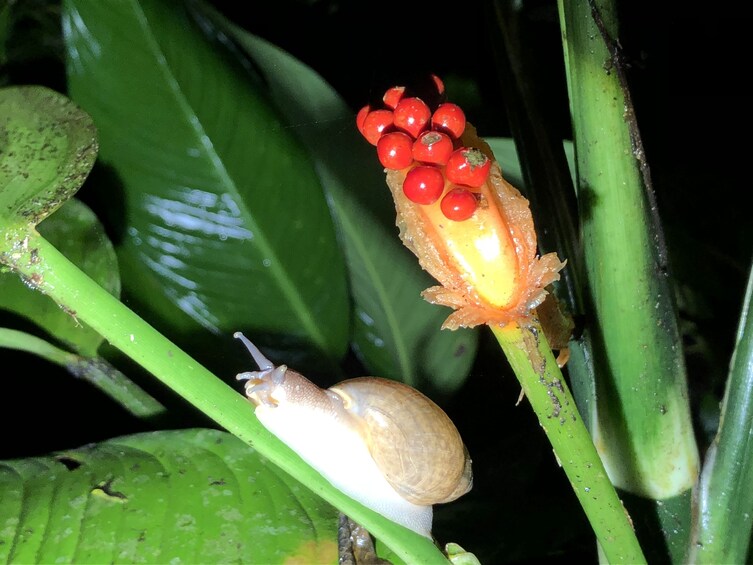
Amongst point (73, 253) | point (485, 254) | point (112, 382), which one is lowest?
point (112, 382)

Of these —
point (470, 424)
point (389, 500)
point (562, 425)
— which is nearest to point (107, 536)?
point (389, 500)

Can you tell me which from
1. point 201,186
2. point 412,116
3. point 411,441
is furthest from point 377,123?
point 201,186

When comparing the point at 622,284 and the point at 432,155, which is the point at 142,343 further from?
the point at 622,284

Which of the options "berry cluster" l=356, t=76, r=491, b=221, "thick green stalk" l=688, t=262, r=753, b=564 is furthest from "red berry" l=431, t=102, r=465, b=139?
"thick green stalk" l=688, t=262, r=753, b=564

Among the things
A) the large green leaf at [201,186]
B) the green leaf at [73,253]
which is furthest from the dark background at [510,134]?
the large green leaf at [201,186]

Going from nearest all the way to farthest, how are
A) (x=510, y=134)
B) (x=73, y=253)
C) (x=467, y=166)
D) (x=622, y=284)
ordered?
1. (x=467, y=166)
2. (x=622, y=284)
3. (x=73, y=253)
4. (x=510, y=134)

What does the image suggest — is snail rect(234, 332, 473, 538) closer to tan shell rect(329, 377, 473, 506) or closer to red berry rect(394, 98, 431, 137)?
tan shell rect(329, 377, 473, 506)

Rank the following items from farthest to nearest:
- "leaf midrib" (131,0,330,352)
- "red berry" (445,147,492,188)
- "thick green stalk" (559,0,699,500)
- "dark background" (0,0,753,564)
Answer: "dark background" (0,0,753,564), "leaf midrib" (131,0,330,352), "thick green stalk" (559,0,699,500), "red berry" (445,147,492,188)
